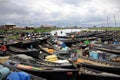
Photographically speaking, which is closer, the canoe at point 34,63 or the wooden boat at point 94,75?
the wooden boat at point 94,75

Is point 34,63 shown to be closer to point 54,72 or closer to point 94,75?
point 54,72

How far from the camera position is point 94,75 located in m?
13.9

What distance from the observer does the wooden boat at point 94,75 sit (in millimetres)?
13241

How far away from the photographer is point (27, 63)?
1602cm

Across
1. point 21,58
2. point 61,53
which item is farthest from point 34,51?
point 21,58

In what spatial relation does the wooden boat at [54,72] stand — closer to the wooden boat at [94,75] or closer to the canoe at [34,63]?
the wooden boat at [94,75]

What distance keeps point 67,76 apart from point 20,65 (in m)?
3.62

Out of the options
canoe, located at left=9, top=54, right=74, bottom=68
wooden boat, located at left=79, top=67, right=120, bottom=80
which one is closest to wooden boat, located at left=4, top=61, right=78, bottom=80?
wooden boat, located at left=79, top=67, right=120, bottom=80

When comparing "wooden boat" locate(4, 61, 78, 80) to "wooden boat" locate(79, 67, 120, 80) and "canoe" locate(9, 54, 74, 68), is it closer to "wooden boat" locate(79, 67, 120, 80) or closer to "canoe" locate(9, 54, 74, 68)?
"wooden boat" locate(79, 67, 120, 80)

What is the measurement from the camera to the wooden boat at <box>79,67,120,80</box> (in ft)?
43.4

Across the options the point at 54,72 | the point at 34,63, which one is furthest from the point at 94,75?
the point at 34,63

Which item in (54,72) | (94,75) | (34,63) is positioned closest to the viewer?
(54,72)

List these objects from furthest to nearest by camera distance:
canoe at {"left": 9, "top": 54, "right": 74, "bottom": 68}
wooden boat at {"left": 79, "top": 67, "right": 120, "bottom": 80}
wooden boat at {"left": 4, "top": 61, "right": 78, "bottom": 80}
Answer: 1. canoe at {"left": 9, "top": 54, "right": 74, "bottom": 68}
2. wooden boat at {"left": 4, "top": 61, "right": 78, "bottom": 80}
3. wooden boat at {"left": 79, "top": 67, "right": 120, "bottom": 80}

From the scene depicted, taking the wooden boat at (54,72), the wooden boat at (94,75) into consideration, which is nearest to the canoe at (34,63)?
the wooden boat at (94,75)
